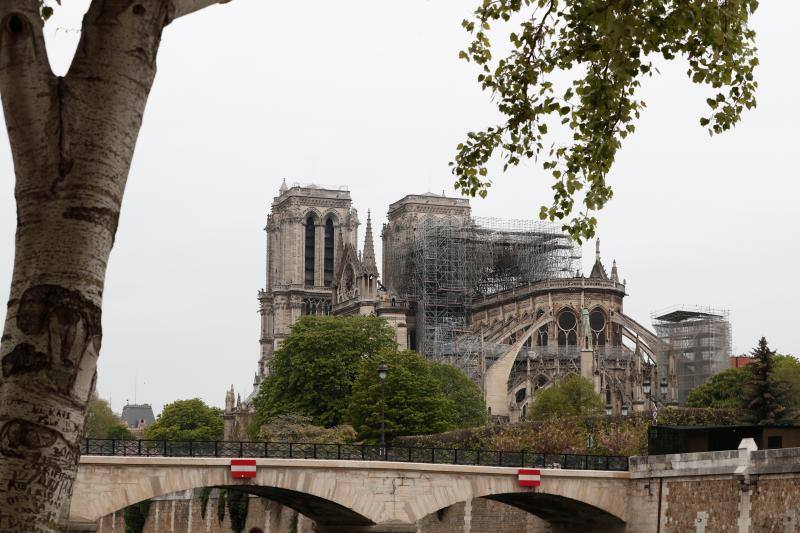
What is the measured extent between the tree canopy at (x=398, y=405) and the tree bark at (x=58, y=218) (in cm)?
5773

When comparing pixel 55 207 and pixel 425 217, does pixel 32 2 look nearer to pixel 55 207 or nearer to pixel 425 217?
pixel 55 207

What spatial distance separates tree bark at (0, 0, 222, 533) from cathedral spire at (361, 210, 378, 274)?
9855 cm

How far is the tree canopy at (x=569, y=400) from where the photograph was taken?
77.0 metres

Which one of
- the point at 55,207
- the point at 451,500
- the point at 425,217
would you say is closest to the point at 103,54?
the point at 55,207

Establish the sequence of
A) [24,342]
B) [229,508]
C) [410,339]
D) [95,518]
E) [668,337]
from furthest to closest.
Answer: [410,339] < [668,337] < [229,508] < [95,518] < [24,342]

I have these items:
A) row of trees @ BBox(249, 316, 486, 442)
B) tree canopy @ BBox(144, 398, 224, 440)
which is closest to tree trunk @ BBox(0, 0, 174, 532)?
row of trees @ BBox(249, 316, 486, 442)

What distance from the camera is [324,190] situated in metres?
127

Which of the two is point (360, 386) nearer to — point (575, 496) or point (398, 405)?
point (398, 405)

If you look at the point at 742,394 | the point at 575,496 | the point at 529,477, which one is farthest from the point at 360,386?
the point at 529,477

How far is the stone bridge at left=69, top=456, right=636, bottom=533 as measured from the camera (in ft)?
120

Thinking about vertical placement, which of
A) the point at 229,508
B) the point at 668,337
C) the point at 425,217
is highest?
the point at 425,217

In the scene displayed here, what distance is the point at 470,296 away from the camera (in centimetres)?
10769

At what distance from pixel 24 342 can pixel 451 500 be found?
33.1 metres

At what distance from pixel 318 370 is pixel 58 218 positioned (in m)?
69.1
